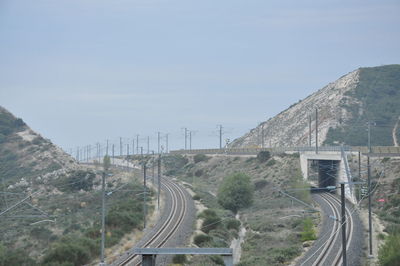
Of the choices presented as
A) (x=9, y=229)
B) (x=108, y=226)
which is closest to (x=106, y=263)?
(x=108, y=226)

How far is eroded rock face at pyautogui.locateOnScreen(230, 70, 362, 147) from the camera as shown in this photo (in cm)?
14925

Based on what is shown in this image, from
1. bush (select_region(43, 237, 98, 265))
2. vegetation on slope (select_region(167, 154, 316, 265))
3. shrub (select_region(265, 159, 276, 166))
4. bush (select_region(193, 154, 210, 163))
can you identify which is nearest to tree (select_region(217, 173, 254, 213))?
vegetation on slope (select_region(167, 154, 316, 265))

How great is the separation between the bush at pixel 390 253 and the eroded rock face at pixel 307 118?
319 feet

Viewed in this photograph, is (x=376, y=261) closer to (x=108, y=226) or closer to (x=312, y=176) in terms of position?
(x=108, y=226)

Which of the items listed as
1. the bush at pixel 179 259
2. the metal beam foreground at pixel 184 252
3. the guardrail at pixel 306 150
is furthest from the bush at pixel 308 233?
the guardrail at pixel 306 150

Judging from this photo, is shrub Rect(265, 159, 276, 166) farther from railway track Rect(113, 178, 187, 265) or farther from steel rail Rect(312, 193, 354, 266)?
steel rail Rect(312, 193, 354, 266)

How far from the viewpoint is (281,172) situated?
97562mm

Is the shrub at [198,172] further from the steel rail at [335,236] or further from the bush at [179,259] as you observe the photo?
the bush at [179,259]

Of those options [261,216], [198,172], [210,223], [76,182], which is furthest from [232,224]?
[198,172]

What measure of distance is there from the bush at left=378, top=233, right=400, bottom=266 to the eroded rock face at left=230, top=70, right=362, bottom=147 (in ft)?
319

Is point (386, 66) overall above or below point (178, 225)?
above

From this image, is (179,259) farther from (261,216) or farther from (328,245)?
(261,216)

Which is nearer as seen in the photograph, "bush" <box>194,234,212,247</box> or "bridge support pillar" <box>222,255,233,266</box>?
"bridge support pillar" <box>222,255,233,266</box>

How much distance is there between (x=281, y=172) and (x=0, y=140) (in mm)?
60067
